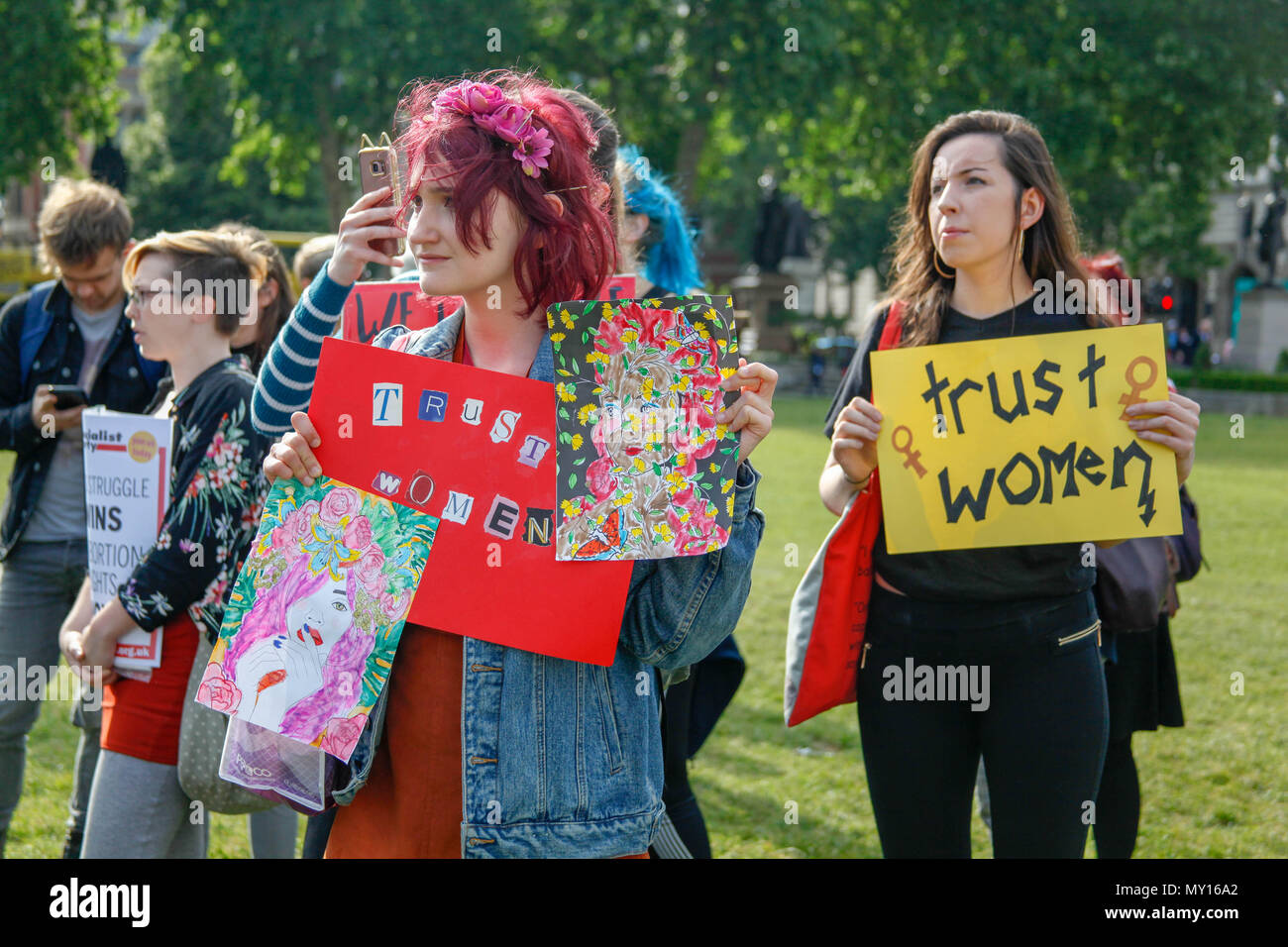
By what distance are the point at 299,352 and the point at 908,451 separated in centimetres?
132

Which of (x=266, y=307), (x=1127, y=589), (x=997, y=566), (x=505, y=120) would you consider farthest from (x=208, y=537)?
(x=1127, y=589)

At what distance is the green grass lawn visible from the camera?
471 centimetres

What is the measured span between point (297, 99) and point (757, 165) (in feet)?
83.2

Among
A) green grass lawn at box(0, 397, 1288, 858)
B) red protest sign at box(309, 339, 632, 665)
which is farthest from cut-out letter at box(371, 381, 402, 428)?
green grass lawn at box(0, 397, 1288, 858)

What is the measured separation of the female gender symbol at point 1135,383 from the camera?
2770 mm

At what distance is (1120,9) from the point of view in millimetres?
24016

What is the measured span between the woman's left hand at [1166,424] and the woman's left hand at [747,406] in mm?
1138

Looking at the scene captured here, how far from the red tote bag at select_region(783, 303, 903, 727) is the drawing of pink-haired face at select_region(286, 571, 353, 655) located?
1163mm

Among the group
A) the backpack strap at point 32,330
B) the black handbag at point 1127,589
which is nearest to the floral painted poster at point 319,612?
the black handbag at point 1127,589

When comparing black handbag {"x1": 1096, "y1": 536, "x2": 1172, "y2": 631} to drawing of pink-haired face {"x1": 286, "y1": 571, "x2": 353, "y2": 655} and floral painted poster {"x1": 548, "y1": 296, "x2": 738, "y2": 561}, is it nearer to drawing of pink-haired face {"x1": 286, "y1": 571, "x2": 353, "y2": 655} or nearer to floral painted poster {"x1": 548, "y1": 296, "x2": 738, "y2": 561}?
floral painted poster {"x1": 548, "y1": 296, "x2": 738, "y2": 561}

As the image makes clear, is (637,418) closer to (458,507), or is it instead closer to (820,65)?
(458,507)

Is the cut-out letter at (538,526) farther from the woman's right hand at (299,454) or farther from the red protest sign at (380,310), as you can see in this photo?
the red protest sign at (380,310)

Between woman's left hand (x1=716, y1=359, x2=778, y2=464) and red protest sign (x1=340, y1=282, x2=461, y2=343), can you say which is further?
red protest sign (x1=340, y1=282, x2=461, y2=343)
